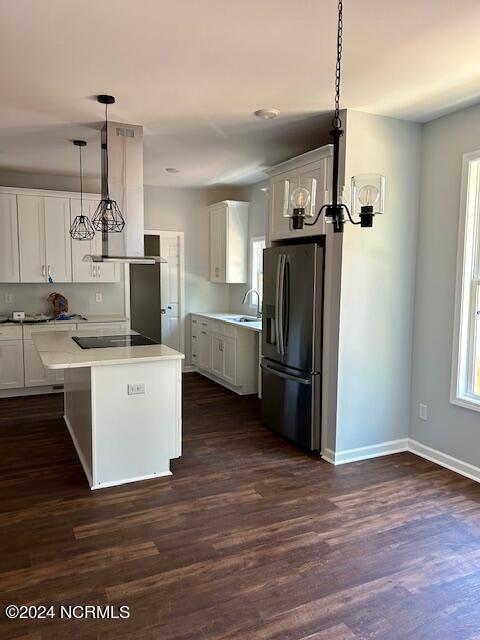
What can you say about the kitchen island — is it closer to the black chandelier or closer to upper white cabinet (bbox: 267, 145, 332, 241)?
upper white cabinet (bbox: 267, 145, 332, 241)

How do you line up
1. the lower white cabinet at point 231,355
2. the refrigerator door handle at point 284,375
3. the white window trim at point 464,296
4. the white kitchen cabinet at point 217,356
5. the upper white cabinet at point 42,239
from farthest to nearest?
the white kitchen cabinet at point 217,356 → the lower white cabinet at point 231,355 → the upper white cabinet at point 42,239 → the refrigerator door handle at point 284,375 → the white window trim at point 464,296

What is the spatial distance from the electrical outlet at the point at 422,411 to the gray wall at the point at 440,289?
0.11 feet

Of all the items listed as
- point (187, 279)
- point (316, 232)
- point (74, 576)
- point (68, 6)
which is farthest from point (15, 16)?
point (187, 279)

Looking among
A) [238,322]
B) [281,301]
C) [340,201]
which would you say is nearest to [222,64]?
[340,201]

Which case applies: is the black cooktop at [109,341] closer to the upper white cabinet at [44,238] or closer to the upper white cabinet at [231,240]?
the upper white cabinet at [44,238]

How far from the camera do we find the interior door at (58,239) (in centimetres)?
573

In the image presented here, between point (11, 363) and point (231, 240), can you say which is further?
point (231, 240)

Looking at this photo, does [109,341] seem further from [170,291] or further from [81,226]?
[170,291]

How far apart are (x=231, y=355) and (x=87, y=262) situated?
220cm

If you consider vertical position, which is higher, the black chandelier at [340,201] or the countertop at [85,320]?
the black chandelier at [340,201]

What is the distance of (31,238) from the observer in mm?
5656

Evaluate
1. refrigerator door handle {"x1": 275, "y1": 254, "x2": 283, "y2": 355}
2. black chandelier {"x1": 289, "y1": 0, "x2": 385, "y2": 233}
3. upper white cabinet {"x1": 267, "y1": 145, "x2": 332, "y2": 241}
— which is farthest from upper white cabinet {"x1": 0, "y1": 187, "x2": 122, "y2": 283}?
black chandelier {"x1": 289, "y1": 0, "x2": 385, "y2": 233}

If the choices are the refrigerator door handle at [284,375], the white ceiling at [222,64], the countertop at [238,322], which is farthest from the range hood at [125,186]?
the countertop at [238,322]

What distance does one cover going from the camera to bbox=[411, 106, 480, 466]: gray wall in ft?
11.5
